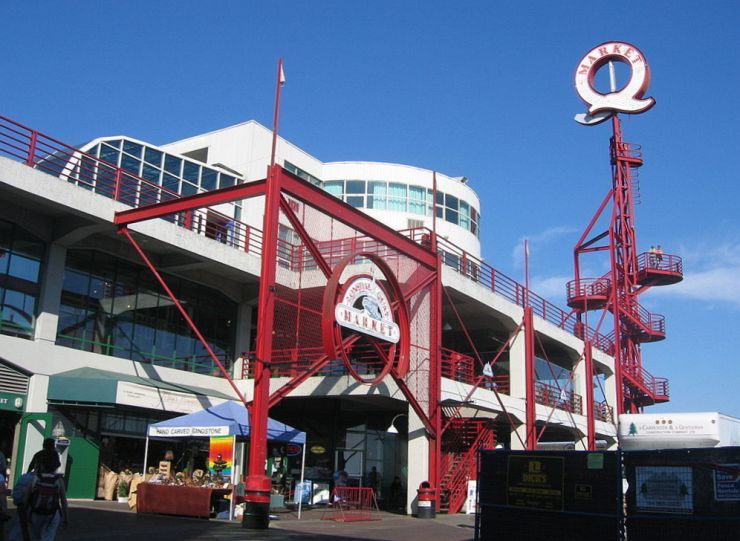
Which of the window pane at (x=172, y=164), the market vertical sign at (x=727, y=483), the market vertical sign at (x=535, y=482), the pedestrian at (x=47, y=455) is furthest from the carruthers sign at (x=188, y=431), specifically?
the window pane at (x=172, y=164)

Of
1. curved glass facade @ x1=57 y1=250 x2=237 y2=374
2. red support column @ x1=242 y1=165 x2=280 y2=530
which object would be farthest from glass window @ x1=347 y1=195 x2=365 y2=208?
red support column @ x1=242 y1=165 x2=280 y2=530

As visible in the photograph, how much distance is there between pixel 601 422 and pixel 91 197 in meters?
A: 26.9

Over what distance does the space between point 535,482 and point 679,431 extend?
8.86m

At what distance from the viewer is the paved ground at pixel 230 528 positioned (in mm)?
13898

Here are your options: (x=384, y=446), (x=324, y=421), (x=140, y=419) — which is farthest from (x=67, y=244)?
(x=384, y=446)

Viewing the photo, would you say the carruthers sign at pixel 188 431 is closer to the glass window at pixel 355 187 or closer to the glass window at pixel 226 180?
the glass window at pixel 226 180

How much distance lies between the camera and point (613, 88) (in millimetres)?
45531

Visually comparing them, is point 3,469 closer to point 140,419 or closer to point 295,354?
point 295,354

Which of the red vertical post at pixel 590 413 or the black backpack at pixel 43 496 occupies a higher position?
the red vertical post at pixel 590 413

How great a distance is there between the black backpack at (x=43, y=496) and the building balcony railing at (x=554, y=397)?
2532 cm

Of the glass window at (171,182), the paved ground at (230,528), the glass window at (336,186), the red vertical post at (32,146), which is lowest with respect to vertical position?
the paved ground at (230,528)

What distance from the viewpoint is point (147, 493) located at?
18734mm

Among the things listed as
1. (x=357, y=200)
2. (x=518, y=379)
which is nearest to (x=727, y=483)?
(x=518, y=379)

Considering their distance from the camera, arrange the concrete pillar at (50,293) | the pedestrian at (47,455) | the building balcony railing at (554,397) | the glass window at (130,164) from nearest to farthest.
Result: the pedestrian at (47,455)
the concrete pillar at (50,293)
the glass window at (130,164)
the building balcony railing at (554,397)
